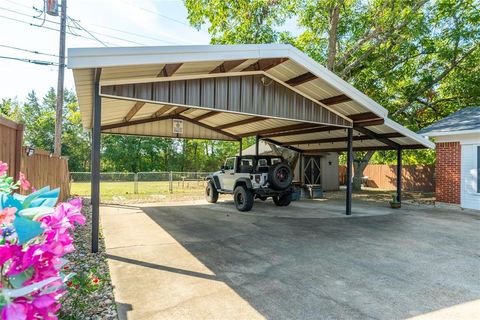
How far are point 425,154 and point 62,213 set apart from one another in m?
29.4

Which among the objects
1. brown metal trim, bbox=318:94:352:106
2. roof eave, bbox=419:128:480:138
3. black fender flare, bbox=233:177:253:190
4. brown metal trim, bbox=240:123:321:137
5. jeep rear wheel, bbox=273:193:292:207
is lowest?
jeep rear wheel, bbox=273:193:292:207

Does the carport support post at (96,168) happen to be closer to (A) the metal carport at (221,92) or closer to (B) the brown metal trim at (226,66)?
(A) the metal carport at (221,92)

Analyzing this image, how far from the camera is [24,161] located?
4945mm

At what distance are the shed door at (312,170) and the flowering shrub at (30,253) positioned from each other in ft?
57.3

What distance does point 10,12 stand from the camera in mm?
12406

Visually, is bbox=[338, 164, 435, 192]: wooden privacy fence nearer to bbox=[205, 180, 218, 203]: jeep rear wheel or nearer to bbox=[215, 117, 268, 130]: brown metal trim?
bbox=[215, 117, 268, 130]: brown metal trim

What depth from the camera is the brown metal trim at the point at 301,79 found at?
7.13 m

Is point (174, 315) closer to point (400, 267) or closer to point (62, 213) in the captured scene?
point (62, 213)

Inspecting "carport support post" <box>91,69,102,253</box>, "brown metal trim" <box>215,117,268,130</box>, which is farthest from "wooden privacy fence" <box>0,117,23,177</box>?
"brown metal trim" <box>215,117,268,130</box>

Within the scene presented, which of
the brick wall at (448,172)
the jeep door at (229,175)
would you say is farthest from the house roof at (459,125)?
the jeep door at (229,175)

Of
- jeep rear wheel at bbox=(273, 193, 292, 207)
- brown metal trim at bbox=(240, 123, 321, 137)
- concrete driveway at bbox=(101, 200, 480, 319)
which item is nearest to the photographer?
concrete driveway at bbox=(101, 200, 480, 319)

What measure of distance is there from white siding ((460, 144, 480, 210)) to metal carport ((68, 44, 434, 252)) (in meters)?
1.47

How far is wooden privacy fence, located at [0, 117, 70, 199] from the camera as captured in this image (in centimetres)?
347

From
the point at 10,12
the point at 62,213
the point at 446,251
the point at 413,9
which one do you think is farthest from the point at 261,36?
the point at 62,213
